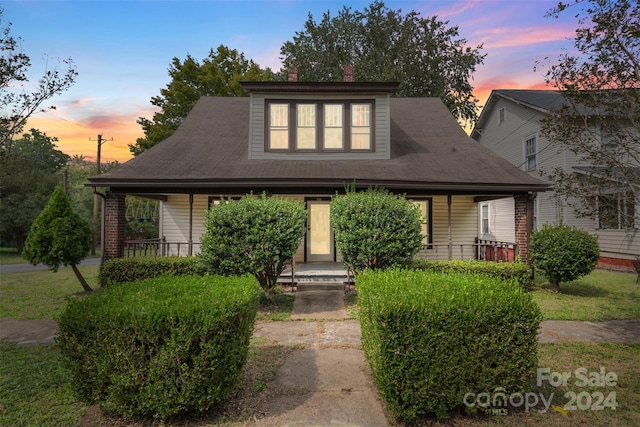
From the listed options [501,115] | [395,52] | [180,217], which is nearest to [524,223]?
[180,217]

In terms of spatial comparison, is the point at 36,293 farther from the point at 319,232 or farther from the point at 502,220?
the point at 502,220

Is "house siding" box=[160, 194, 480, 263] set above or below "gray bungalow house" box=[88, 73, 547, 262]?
below

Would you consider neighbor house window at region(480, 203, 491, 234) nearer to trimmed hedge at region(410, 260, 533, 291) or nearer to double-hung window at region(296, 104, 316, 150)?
trimmed hedge at region(410, 260, 533, 291)

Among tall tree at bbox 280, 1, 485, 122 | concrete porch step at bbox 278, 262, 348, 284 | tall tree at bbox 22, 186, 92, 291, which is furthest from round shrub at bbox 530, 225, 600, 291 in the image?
tall tree at bbox 280, 1, 485, 122

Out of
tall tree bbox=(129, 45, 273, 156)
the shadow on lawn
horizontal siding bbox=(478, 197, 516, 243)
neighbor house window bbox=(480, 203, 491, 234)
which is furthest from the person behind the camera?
tall tree bbox=(129, 45, 273, 156)

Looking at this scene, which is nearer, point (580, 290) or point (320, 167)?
point (580, 290)

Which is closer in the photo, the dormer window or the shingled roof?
the shingled roof

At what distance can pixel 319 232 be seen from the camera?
12.9 meters

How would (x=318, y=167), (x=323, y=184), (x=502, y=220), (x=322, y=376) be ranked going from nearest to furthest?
1. (x=322, y=376)
2. (x=323, y=184)
3. (x=318, y=167)
4. (x=502, y=220)

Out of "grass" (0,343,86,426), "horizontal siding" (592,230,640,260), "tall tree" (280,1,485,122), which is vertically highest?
"tall tree" (280,1,485,122)

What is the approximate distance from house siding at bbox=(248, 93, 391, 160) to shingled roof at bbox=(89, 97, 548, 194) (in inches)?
9.5

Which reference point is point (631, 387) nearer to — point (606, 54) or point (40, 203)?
point (606, 54)

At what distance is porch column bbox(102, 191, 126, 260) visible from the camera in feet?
33.7

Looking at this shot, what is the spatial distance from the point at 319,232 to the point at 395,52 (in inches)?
883
